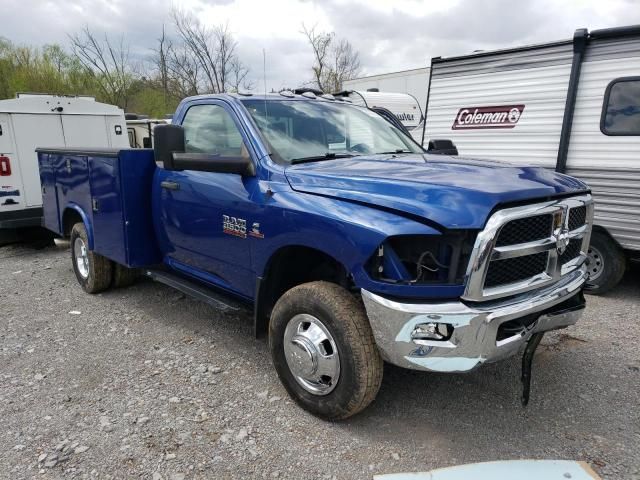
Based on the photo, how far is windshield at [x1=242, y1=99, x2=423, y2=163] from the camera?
11.5 feet

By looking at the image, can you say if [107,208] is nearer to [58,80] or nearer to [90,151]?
[90,151]

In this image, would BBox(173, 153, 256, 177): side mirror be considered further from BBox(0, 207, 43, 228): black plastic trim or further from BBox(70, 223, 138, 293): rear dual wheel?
BBox(0, 207, 43, 228): black plastic trim

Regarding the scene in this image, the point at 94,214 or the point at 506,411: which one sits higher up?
the point at 94,214

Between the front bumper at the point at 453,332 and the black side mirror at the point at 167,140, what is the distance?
1721 mm

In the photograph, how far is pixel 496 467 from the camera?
2.57 metres

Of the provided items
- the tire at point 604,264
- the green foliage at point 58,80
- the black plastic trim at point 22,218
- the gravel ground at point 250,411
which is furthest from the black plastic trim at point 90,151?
the green foliage at point 58,80

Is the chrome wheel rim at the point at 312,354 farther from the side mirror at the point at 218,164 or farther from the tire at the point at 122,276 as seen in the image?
the tire at the point at 122,276

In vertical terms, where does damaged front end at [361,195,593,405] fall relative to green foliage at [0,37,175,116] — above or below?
below

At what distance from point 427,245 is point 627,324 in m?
3.07

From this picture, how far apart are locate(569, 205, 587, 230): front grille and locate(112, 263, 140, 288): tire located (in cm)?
441

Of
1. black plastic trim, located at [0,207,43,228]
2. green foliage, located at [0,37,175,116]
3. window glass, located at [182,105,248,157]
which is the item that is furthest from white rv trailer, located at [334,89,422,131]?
green foliage, located at [0,37,175,116]

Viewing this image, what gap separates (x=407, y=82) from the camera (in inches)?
518

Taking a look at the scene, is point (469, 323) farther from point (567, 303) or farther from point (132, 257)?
point (132, 257)

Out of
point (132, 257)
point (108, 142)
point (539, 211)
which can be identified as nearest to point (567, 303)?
point (539, 211)
